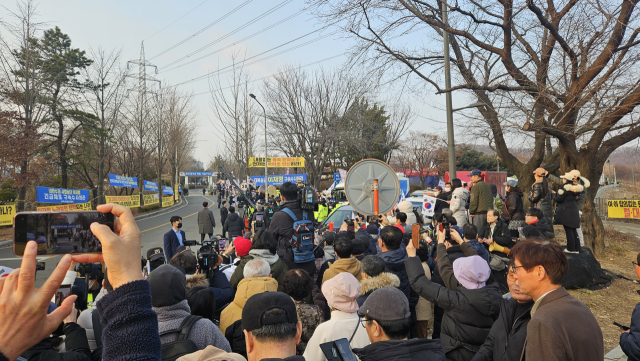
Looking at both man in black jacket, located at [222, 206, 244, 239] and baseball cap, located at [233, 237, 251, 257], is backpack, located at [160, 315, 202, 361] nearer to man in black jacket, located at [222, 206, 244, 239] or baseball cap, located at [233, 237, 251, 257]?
baseball cap, located at [233, 237, 251, 257]

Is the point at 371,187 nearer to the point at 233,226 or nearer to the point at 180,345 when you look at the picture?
the point at 180,345

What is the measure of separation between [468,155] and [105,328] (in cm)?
4907

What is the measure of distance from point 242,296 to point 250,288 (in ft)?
0.30

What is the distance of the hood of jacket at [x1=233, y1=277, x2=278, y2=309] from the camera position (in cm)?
322

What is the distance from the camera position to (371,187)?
233 inches

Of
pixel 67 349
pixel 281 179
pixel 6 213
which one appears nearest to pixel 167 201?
pixel 281 179

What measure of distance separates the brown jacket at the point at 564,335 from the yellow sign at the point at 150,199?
30.1 metres

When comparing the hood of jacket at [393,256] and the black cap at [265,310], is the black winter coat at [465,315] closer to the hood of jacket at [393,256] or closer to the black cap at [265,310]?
the hood of jacket at [393,256]

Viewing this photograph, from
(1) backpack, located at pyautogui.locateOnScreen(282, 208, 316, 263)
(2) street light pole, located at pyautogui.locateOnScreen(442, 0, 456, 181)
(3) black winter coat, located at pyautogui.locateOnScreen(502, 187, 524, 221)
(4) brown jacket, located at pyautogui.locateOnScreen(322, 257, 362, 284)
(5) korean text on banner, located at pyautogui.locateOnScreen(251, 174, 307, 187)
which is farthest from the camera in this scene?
(5) korean text on banner, located at pyautogui.locateOnScreen(251, 174, 307, 187)

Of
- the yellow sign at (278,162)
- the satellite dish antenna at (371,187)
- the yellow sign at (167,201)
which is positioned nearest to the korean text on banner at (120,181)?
the yellow sign at (278,162)

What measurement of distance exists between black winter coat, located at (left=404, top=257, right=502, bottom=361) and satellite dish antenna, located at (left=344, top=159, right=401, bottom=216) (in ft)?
9.32

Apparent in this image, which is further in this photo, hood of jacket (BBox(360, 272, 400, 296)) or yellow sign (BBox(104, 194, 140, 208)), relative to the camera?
yellow sign (BBox(104, 194, 140, 208))

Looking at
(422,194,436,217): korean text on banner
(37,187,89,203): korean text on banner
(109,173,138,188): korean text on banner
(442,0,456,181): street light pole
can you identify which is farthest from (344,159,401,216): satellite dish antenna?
(109,173,138,188): korean text on banner

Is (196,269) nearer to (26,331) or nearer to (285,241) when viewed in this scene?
(285,241)
